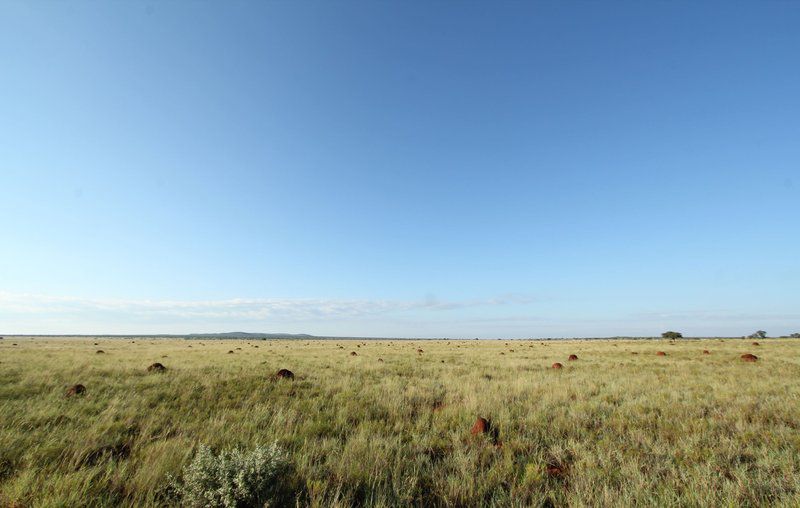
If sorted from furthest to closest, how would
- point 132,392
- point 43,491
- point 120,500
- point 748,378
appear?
point 748,378 → point 132,392 → point 120,500 → point 43,491

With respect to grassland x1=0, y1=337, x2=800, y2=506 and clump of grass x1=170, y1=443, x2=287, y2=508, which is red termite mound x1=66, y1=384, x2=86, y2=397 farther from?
clump of grass x1=170, y1=443, x2=287, y2=508

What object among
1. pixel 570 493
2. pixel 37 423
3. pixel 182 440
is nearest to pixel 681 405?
pixel 570 493

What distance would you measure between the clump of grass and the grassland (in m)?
0.29

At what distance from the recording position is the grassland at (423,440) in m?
3.99

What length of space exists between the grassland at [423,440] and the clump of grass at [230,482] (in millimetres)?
291

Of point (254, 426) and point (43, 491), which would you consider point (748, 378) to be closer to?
point (254, 426)

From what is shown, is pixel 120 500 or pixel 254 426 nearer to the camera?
pixel 120 500

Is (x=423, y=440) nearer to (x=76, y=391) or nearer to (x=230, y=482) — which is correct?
(x=230, y=482)

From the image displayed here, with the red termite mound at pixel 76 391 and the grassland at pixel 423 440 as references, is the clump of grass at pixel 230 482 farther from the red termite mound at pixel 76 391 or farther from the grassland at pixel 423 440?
the red termite mound at pixel 76 391

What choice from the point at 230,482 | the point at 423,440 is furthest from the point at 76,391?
the point at 423,440

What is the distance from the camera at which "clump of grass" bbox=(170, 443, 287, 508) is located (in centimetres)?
358

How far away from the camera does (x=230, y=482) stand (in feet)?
12.0

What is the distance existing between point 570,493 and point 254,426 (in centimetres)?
565

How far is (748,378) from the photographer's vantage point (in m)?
12.4
